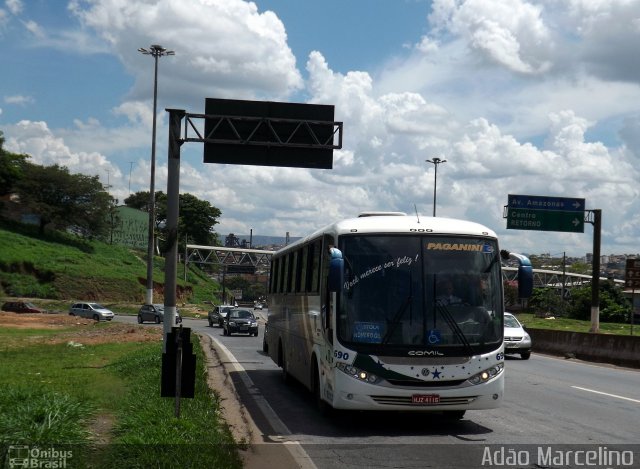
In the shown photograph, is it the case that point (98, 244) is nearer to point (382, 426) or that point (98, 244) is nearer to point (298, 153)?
point (298, 153)

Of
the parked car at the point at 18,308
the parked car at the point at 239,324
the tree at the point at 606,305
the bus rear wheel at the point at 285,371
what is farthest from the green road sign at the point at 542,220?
the tree at the point at 606,305

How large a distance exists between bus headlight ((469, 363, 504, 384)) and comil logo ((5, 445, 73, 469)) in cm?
600

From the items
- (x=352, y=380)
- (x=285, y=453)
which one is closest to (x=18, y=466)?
(x=285, y=453)

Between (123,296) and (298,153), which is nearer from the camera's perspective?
(298,153)

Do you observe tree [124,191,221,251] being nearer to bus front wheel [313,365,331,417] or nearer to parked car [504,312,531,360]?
parked car [504,312,531,360]

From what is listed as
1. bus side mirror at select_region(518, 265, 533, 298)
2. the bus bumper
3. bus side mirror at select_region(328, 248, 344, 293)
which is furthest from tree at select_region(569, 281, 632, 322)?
bus side mirror at select_region(328, 248, 344, 293)

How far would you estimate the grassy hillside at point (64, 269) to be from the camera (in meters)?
72.0

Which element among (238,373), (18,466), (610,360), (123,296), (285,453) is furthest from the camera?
(123,296)

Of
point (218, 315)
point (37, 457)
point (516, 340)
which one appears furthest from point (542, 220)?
point (37, 457)

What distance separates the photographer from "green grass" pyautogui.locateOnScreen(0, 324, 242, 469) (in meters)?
8.08

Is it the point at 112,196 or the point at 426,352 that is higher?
the point at 112,196

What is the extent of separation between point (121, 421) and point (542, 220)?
3179 centimetres

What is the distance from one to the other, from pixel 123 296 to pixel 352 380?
228ft

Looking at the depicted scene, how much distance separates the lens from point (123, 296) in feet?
258
